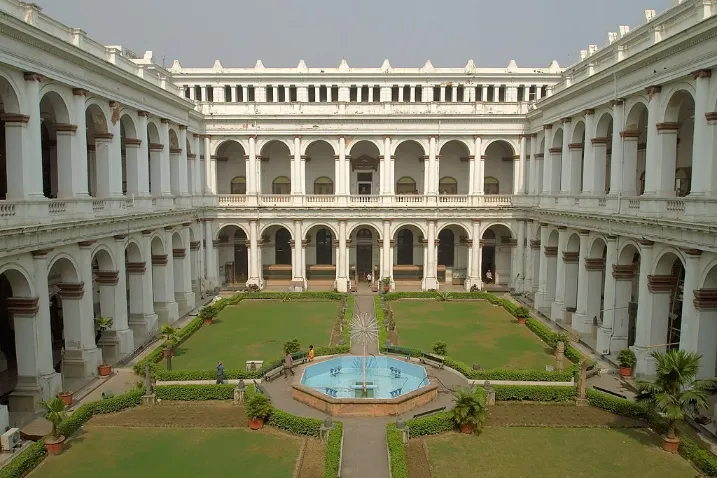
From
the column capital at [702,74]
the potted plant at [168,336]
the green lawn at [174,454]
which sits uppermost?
the column capital at [702,74]

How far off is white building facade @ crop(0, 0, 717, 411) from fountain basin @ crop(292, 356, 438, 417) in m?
9.25

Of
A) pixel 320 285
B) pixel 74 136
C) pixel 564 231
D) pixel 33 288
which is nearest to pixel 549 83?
pixel 564 231

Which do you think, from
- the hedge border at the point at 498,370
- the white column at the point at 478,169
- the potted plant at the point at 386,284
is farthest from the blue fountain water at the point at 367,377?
the white column at the point at 478,169

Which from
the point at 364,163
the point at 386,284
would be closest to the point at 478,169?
the point at 364,163

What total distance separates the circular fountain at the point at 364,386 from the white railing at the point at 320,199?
54.7 feet

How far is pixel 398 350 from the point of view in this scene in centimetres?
2700

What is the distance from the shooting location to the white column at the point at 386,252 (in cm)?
4328

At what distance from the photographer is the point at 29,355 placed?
20.7m

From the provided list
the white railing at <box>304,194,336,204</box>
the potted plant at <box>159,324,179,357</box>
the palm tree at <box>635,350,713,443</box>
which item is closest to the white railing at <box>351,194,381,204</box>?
the white railing at <box>304,194,336,204</box>

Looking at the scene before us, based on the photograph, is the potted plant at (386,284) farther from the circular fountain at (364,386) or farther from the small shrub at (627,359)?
the small shrub at (627,359)

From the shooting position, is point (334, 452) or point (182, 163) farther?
point (182, 163)

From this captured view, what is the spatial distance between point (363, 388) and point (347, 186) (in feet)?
75.4

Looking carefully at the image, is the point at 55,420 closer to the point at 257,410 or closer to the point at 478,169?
the point at 257,410

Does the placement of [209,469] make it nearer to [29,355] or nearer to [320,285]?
[29,355]
